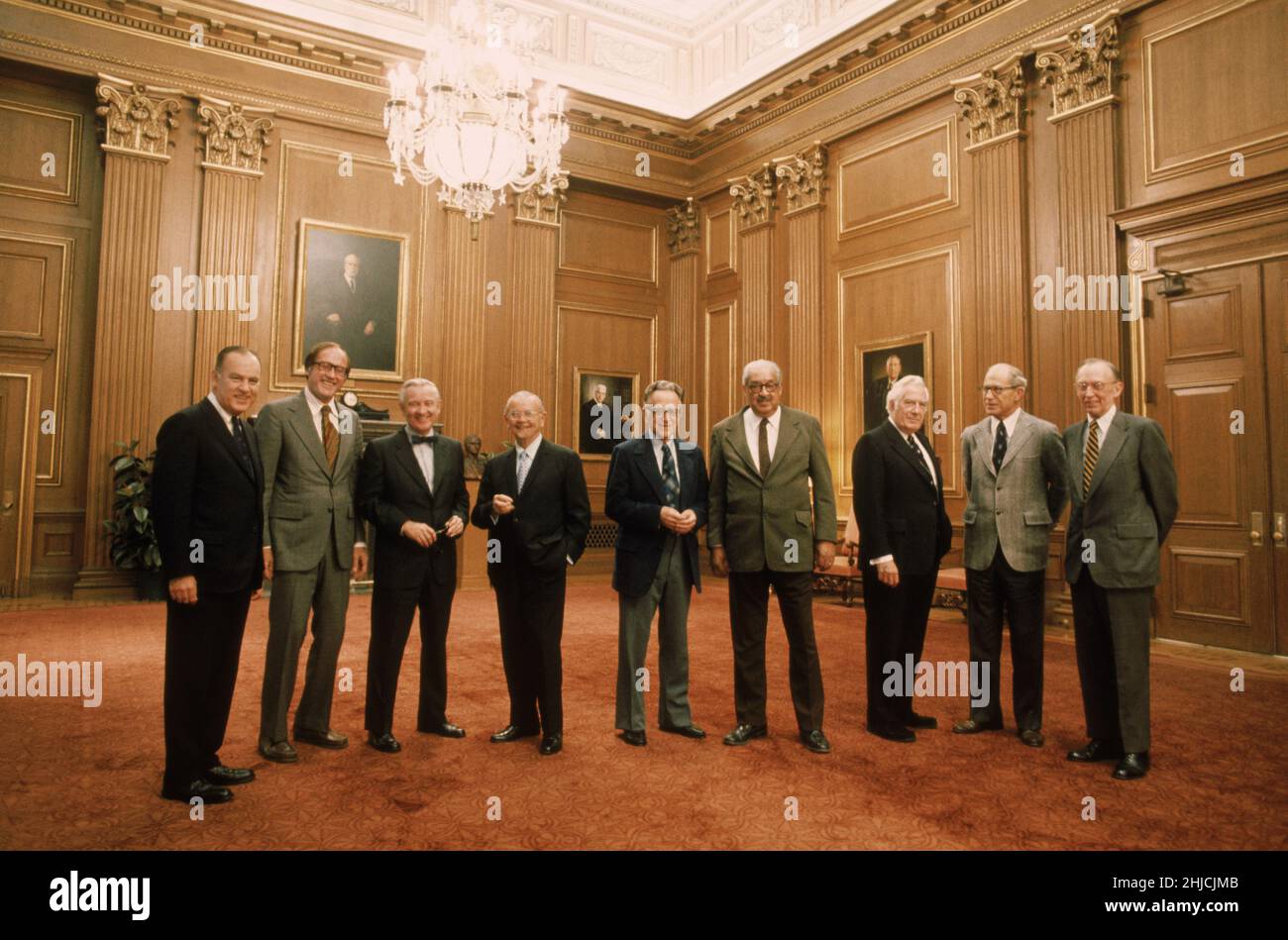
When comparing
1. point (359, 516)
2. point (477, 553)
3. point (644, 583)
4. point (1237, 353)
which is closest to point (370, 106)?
point (477, 553)

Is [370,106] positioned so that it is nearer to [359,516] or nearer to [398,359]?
[398,359]

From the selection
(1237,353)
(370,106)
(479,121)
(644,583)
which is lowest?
(644,583)

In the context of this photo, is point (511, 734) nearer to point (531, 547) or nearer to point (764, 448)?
point (531, 547)

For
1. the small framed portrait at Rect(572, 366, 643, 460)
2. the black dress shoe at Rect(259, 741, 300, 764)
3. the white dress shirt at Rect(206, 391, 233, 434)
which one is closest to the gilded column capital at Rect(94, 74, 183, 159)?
the small framed portrait at Rect(572, 366, 643, 460)

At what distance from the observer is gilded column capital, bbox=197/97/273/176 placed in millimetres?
8611

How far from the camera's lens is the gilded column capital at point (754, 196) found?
10.1 metres

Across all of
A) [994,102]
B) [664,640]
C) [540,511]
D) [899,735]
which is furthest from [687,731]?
[994,102]

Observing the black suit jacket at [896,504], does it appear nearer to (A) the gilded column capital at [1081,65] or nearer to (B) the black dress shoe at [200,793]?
(B) the black dress shoe at [200,793]

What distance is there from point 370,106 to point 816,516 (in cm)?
811

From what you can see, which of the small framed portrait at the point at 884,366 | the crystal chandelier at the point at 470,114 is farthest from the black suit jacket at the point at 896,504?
the small framed portrait at the point at 884,366

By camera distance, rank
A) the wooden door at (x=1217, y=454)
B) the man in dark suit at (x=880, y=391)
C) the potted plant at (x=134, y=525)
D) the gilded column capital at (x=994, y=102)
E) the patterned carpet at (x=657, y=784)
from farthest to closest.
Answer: the man in dark suit at (x=880, y=391) < the potted plant at (x=134, y=525) < the gilded column capital at (x=994, y=102) < the wooden door at (x=1217, y=454) < the patterned carpet at (x=657, y=784)

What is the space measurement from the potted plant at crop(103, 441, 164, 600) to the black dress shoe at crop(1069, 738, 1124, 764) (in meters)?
7.73

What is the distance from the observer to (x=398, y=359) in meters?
9.52

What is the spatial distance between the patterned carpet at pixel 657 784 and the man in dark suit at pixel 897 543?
8.8 inches
